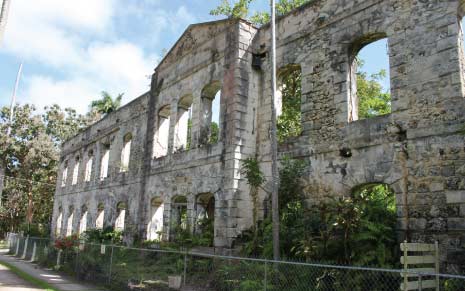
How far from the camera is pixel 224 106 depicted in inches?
498

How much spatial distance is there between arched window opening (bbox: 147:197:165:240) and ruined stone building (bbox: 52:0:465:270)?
0.05 meters

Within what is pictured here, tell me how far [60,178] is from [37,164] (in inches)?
364

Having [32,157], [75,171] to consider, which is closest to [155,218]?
[75,171]

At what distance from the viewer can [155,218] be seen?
15.9 metres

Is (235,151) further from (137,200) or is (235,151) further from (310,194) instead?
(137,200)

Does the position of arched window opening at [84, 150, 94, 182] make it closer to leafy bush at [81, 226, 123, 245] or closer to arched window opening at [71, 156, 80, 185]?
arched window opening at [71, 156, 80, 185]

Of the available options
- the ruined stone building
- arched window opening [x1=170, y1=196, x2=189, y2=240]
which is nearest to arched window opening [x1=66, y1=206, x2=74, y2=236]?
the ruined stone building

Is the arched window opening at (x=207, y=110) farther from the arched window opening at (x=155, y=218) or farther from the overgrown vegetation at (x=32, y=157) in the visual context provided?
the overgrown vegetation at (x=32, y=157)

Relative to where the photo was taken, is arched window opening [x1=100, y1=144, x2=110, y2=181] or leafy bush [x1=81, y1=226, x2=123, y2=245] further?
arched window opening [x1=100, y1=144, x2=110, y2=181]

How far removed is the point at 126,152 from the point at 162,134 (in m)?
3.98

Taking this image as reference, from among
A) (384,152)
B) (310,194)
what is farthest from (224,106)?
(384,152)

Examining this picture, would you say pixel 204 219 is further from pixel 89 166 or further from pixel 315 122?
pixel 89 166

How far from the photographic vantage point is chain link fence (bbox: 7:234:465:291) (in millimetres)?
7289

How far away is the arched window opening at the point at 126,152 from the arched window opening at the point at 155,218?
12.5 feet
